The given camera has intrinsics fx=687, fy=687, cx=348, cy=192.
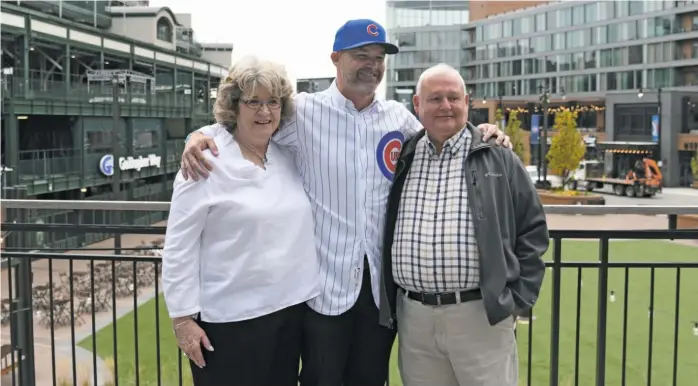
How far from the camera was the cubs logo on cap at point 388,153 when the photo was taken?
9.70ft

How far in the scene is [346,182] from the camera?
2.89 meters

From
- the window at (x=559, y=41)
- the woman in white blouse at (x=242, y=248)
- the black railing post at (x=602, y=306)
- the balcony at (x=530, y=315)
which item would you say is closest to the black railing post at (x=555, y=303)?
the balcony at (x=530, y=315)

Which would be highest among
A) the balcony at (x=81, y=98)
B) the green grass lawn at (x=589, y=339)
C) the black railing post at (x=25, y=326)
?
the balcony at (x=81, y=98)

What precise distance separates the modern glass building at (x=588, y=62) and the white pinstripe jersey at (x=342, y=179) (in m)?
50.0

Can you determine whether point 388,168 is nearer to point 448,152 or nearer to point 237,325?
point 448,152

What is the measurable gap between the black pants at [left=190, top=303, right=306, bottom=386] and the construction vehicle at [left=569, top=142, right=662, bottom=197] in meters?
40.0

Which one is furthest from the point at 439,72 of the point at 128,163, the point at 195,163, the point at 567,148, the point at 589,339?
the point at 567,148

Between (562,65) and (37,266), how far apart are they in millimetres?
65942

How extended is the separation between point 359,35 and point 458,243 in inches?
37.7

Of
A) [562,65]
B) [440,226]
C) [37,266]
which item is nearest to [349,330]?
[440,226]

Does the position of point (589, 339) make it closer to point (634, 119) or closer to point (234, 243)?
point (234, 243)

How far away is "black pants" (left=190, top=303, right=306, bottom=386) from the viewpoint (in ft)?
9.19

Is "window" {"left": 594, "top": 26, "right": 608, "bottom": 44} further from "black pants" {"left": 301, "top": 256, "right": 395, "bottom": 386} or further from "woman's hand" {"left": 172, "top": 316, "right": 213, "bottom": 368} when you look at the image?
"woman's hand" {"left": 172, "top": 316, "right": 213, "bottom": 368}

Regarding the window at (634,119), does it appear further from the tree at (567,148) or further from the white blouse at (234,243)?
the white blouse at (234,243)
